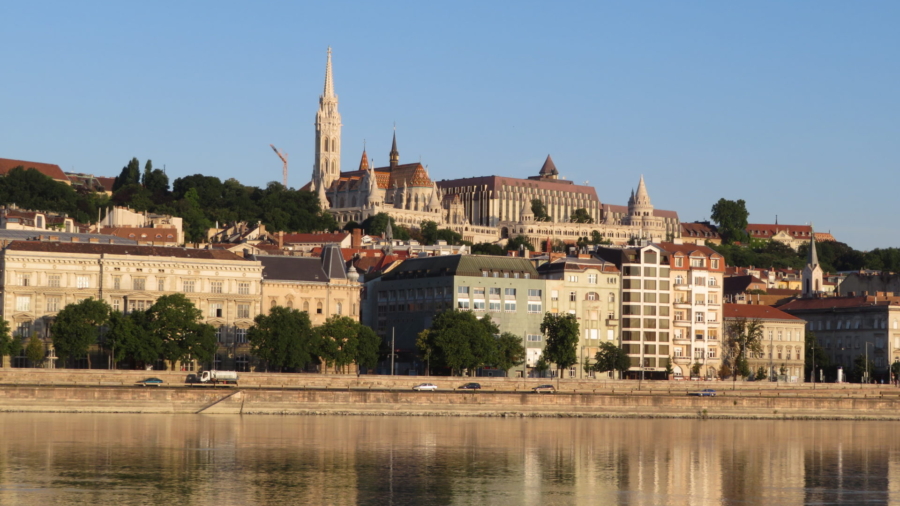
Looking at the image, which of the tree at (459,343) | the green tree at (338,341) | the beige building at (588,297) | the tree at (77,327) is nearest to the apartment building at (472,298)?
the beige building at (588,297)

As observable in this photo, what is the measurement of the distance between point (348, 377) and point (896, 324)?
54.9 meters

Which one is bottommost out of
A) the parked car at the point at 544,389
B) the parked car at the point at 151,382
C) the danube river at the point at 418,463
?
the danube river at the point at 418,463

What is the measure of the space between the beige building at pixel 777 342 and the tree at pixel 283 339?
42046 millimetres

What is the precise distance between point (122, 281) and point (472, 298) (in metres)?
26.2

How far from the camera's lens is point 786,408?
308 feet

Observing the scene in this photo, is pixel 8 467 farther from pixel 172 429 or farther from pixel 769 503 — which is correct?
pixel 769 503

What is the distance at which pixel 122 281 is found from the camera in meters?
103

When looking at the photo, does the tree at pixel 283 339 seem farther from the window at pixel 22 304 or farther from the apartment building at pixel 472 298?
the window at pixel 22 304

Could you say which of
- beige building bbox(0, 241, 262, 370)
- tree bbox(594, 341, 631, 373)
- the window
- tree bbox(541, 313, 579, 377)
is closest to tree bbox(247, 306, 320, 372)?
beige building bbox(0, 241, 262, 370)

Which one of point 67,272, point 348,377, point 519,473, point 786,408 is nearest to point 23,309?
point 67,272

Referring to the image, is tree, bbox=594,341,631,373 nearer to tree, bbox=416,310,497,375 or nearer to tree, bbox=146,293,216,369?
tree, bbox=416,310,497,375

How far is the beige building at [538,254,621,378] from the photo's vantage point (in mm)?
118312

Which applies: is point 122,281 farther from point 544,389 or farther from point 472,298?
point 544,389

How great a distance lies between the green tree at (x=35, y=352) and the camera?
310ft
